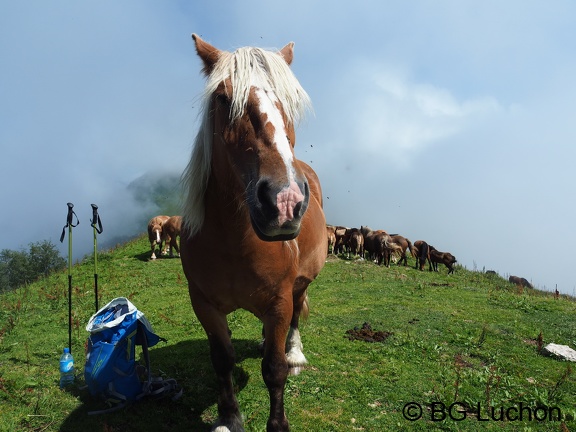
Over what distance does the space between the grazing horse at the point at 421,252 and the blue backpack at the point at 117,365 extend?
19498mm

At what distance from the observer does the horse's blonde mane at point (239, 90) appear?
2441 mm

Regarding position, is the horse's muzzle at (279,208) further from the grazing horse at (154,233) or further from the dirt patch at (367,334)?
the grazing horse at (154,233)

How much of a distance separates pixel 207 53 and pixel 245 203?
1.24m

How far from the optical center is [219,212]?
9.59ft

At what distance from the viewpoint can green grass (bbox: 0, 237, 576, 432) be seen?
3852mm

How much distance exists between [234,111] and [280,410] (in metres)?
2.52

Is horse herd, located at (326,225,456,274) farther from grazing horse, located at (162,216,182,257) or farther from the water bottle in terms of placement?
the water bottle

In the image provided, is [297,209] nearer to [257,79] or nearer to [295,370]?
[257,79]

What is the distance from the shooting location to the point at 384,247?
2009 centimetres

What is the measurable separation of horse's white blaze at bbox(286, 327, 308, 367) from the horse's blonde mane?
2.76 metres

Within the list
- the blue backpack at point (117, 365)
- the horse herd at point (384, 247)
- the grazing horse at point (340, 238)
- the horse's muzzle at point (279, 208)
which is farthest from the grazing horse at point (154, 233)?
the horse's muzzle at point (279, 208)

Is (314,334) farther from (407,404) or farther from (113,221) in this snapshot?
(113,221)

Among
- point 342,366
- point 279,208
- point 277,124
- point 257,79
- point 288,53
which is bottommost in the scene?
point 342,366

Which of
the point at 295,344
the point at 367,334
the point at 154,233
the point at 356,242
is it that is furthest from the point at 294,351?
the point at 356,242
